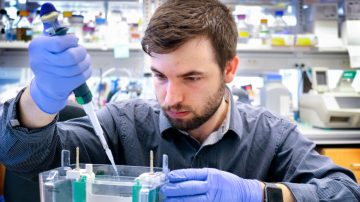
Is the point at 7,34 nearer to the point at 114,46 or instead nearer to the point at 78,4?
the point at 78,4

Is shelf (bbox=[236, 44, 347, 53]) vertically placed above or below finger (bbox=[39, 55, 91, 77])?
below

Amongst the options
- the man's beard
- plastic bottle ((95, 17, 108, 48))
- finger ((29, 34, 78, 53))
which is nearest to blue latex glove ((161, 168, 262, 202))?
the man's beard

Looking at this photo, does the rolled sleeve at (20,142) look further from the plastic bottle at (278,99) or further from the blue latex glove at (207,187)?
the plastic bottle at (278,99)

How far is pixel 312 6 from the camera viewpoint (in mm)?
3154

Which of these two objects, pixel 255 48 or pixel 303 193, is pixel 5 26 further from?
pixel 303 193

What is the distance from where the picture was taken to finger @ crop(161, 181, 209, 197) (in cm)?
89

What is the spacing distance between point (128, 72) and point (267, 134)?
2.00 metres

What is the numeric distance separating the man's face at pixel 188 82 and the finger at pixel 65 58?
0.36 m

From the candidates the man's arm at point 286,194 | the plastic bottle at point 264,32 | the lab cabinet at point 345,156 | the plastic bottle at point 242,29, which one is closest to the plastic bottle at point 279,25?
the plastic bottle at point 264,32

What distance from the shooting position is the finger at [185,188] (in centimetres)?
89

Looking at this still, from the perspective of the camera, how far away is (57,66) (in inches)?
33.4

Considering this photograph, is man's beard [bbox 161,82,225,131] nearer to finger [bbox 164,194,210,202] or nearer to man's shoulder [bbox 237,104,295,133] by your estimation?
man's shoulder [bbox 237,104,295,133]

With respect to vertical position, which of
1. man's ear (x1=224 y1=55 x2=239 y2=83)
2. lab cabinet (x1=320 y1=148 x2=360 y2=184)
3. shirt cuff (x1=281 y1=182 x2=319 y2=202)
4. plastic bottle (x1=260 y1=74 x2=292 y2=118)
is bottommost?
lab cabinet (x1=320 y1=148 x2=360 y2=184)

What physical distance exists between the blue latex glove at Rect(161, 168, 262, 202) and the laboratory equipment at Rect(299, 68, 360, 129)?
1.76 m
